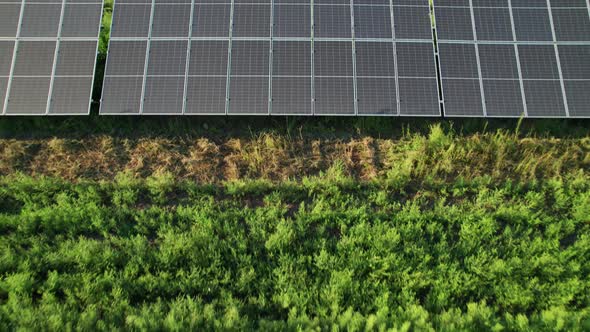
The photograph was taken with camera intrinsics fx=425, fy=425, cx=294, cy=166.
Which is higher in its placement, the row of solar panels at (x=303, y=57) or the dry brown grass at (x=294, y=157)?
the row of solar panels at (x=303, y=57)

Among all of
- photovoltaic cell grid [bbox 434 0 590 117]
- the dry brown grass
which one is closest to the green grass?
the dry brown grass

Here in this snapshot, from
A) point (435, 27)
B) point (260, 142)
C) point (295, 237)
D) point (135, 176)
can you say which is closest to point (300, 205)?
point (295, 237)

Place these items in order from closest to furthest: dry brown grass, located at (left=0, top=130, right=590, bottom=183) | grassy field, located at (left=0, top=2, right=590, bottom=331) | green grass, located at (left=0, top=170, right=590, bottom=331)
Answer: green grass, located at (left=0, top=170, right=590, bottom=331) → grassy field, located at (left=0, top=2, right=590, bottom=331) → dry brown grass, located at (left=0, top=130, right=590, bottom=183)

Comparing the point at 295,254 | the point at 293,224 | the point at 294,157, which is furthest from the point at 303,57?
the point at 295,254

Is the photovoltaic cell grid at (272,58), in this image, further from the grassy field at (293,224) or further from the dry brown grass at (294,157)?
the dry brown grass at (294,157)

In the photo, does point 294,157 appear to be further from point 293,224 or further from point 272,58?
point 272,58

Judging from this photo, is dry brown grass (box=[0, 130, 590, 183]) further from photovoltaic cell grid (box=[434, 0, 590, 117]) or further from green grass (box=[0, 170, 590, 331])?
photovoltaic cell grid (box=[434, 0, 590, 117])

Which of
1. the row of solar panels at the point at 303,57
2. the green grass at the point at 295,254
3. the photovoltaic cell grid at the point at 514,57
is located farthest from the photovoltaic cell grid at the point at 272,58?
the green grass at the point at 295,254
